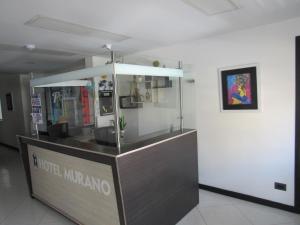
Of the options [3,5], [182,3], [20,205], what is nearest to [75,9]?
[3,5]

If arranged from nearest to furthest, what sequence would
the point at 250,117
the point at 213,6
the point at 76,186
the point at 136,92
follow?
1. the point at 213,6
2. the point at 76,186
3. the point at 250,117
4. the point at 136,92

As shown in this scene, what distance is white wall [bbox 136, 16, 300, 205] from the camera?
2508 mm

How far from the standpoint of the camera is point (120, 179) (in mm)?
1769

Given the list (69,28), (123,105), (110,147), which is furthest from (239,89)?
(69,28)

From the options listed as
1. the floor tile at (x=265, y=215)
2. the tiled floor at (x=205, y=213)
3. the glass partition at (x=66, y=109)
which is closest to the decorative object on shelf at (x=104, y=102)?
the glass partition at (x=66, y=109)

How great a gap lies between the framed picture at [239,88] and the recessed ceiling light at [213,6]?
0.92m

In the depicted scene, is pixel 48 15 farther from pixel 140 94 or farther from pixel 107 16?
pixel 140 94

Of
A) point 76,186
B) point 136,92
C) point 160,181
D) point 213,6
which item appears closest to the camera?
point 213,6

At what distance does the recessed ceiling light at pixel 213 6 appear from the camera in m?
1.91

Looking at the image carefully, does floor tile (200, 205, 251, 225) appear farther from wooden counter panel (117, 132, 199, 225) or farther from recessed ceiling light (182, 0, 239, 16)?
recessed ceiling light (182, 0, 239, 16)

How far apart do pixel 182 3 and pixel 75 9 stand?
968mm

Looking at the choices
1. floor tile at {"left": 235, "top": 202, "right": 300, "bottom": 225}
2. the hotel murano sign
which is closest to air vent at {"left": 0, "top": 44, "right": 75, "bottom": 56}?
the hotel murano sign

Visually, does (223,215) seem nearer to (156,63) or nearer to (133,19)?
(156,63)

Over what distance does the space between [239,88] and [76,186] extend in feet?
7.52
